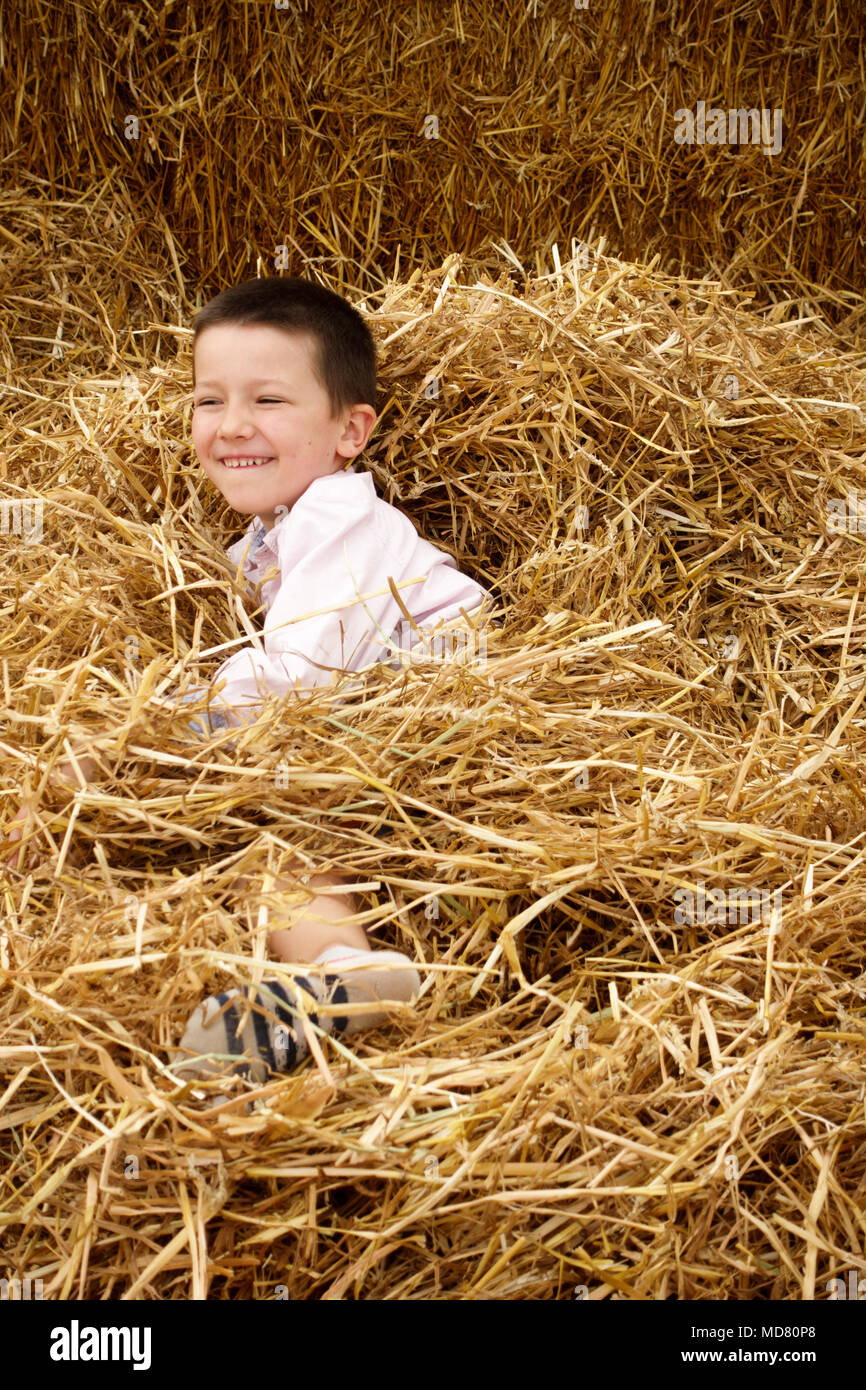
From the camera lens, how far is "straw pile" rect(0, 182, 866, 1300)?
1338mm

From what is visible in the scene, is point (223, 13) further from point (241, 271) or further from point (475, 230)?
point (475, 230)

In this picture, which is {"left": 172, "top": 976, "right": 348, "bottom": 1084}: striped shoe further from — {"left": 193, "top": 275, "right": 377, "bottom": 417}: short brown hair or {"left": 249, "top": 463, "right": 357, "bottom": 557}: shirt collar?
{"left": 193, "top": 275, "right": 377, "bottom": 417}: short brown hair

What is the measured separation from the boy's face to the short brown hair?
0.02 meters

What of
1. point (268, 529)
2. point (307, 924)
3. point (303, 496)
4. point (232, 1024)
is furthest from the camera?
point (268, 529)

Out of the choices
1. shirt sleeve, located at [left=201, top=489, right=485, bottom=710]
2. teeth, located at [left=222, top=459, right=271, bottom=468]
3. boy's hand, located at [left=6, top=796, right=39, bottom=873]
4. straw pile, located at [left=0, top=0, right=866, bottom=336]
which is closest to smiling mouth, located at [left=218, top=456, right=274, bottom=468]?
teeth, located at [left=222, top=459, right=271, bottom=468]

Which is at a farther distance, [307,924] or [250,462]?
[250,462]

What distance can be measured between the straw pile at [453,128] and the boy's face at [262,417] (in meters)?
1.36

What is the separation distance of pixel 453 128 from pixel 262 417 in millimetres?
1649

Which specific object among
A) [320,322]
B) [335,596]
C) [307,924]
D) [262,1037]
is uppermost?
[320,322]

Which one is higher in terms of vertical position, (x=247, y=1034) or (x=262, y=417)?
(x=262, y=417)

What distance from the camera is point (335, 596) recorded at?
205 cm

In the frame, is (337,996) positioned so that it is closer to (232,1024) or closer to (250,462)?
(232,1024)

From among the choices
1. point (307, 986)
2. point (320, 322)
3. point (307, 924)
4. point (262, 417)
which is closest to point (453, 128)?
point (320, 322)

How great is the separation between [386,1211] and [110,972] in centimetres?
43
